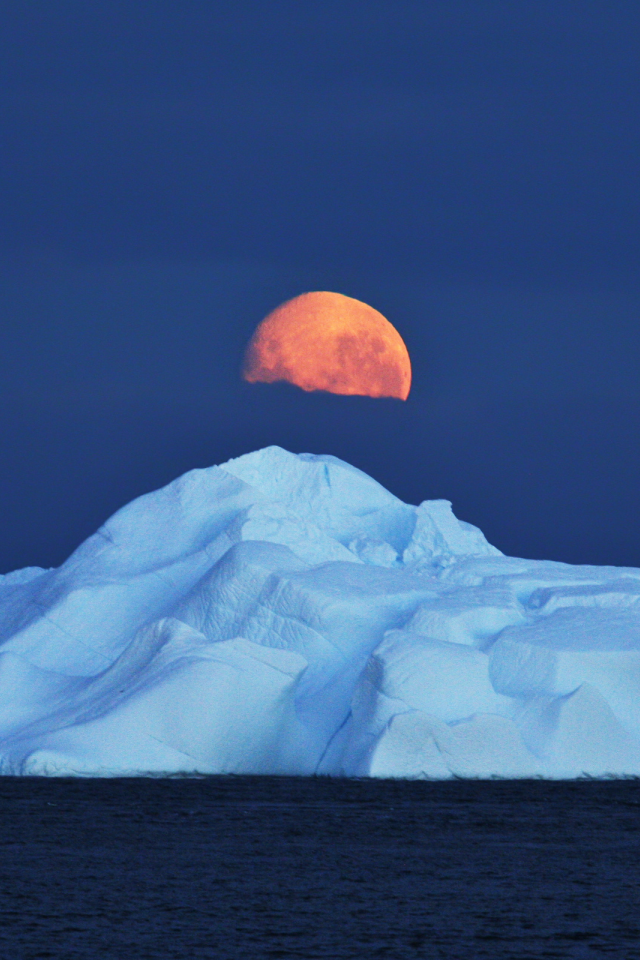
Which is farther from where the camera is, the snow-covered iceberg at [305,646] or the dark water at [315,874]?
the snow-covered iceberg at [305,646]

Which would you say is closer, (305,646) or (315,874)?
(315,874)

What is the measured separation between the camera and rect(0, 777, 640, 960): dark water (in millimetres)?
17094

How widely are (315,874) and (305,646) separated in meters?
12.0

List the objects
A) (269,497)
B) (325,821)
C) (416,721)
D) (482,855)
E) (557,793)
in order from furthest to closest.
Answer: (269,497) < (557,793) < (416,721) < (325,821) < (482,855)

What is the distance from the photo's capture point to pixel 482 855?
23.3 meters

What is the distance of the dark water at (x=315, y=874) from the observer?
17.1 meters

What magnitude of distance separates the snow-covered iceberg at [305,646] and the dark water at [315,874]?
985mm

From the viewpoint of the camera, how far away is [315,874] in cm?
2145

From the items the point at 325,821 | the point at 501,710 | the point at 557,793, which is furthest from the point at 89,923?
the point at 557,793

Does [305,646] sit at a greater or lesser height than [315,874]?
lesser

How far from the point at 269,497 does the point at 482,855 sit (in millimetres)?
17298

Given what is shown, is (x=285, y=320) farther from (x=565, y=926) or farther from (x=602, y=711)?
(x=565, y=926)

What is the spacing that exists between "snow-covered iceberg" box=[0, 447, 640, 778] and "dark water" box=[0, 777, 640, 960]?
0.99m

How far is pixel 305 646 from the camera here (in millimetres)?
33312
